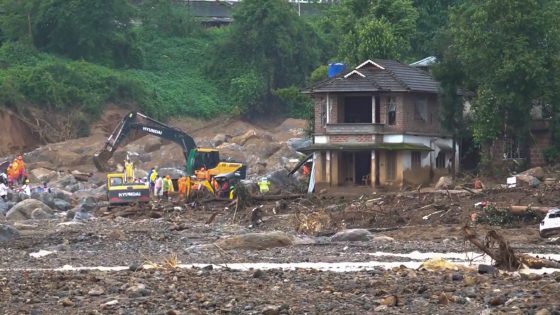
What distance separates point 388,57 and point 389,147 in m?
9.91

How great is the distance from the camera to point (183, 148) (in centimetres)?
7000

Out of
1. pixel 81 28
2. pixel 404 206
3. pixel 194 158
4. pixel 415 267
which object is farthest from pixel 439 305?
pixel 81 28

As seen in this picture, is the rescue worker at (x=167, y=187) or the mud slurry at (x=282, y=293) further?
the rescue worker at (x=167, y=187)

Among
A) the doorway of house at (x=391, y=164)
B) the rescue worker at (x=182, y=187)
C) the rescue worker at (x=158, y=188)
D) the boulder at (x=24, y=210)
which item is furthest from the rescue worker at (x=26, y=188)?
the doorway of house at (x=391, y=164)

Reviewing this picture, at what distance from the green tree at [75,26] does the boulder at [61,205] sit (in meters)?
33.2

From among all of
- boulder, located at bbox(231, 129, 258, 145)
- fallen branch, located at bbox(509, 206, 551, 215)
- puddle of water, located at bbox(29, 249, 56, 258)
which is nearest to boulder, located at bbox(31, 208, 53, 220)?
puddle of water, located at bbox(29, 249, 56, 258)

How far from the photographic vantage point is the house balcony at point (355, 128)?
60.7 m

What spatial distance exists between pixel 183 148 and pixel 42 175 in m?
8.47

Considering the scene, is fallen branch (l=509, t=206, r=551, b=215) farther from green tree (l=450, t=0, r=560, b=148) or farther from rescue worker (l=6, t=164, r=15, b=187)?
rescue worker (l=6, t=164, r=15, b=187)

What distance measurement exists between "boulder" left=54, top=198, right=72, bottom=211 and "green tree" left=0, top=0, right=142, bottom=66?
1308 inches

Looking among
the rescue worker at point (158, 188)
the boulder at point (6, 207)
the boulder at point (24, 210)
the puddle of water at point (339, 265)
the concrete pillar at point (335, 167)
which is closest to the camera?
the puddle of water at point (339, 265)

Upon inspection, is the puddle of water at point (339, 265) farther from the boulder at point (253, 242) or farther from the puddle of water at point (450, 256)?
the boulder at point (253, 242)

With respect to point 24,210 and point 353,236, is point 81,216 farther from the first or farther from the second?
point 353,236

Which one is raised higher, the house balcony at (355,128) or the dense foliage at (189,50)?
the dense foliage at (189,50)
